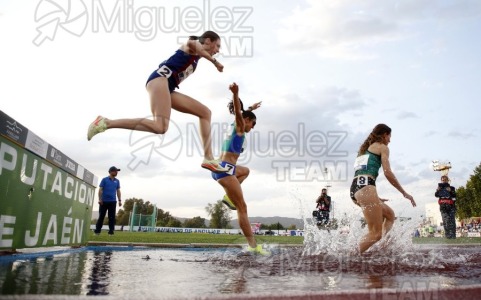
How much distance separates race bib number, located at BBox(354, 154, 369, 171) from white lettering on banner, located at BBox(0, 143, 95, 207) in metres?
4.67

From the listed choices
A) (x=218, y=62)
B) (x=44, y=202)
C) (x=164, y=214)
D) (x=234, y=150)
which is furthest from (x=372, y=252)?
(x=164, y=214)

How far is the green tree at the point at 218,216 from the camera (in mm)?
124938

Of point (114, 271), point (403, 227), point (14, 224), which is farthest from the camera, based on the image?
point (403, 227)

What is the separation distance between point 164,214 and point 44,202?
120 m

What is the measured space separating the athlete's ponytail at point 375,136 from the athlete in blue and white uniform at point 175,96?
7.67 feet

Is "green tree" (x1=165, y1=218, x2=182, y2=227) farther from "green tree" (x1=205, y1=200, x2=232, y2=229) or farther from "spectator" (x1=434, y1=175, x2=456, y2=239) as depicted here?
"spectator" (x1=434, y1=175, x2=456, y2=239)

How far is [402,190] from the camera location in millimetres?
5750

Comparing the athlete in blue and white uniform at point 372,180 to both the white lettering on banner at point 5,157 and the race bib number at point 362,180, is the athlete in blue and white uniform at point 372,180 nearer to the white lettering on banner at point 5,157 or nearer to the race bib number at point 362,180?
the race bib number at point 362,180

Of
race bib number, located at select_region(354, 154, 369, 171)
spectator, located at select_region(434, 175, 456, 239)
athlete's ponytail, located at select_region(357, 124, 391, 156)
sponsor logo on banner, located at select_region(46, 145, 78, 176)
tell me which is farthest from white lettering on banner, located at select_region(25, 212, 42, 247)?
spectator, located at select_region(434, 175, 456, 239)

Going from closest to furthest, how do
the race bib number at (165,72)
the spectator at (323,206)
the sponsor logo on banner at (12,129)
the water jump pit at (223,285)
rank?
1. the water jump pit at (223,285)
2. the sponsor logo on banner at (12,129)
3. the race bib number at (165,72)
4. the spectator at (323,206)

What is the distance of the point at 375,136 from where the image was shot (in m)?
5.88

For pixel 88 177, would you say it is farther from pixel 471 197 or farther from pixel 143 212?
pixel 143 212

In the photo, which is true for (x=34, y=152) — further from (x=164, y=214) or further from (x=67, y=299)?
(x=164, y=214)

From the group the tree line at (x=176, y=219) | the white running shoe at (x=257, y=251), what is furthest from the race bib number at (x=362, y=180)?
the tree line at (x=176, y=219)
